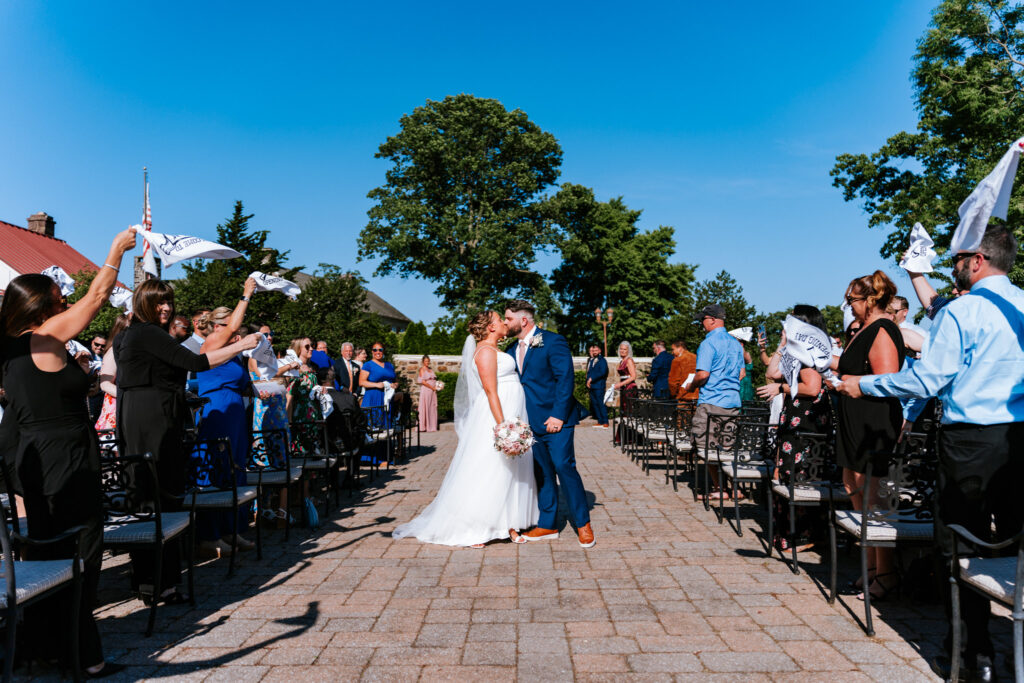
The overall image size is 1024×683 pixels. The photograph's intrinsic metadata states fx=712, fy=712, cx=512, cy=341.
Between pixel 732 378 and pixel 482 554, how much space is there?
11.7 feet

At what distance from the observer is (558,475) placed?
20.2 feet

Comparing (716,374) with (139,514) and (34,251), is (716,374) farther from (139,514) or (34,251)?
(34,251)

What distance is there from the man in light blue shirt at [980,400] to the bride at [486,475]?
3403 mm

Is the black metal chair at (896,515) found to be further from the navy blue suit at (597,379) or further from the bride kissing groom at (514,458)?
the navy blue suit at (597,379)

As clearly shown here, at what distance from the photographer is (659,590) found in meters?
4.68

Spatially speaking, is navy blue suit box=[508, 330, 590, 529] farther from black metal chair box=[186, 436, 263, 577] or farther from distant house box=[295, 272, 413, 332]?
distant house box=[295, 272, 413, 332]

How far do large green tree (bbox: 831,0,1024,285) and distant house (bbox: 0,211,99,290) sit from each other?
120 feet

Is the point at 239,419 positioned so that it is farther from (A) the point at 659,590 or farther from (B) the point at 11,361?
(A) the point at 659,590

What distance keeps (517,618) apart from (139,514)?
94.2 inches

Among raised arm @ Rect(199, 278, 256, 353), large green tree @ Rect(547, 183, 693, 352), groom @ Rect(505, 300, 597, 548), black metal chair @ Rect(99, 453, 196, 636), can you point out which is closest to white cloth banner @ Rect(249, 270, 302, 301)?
raised arm @ Rect(199, 278, 256, 353)

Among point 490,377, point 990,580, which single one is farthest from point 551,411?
point 990,580

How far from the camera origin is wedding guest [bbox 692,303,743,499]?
25.0 ft

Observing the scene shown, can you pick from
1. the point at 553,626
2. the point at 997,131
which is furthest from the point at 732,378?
the point at 997,131

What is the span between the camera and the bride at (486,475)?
6043 mm
